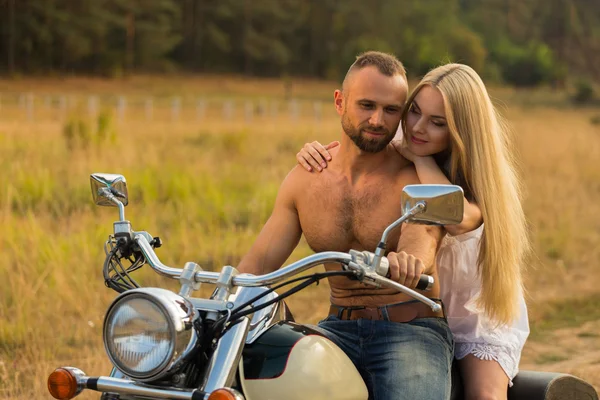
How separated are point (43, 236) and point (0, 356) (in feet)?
Answer: 7.96

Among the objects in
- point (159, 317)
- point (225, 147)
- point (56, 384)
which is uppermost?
point (159, 317)

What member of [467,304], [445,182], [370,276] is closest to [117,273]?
[370,276]

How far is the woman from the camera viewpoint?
347 cm

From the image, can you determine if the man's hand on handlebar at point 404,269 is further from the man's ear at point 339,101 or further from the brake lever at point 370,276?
the man's ear at point 339,101

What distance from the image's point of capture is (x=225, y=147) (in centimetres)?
1934

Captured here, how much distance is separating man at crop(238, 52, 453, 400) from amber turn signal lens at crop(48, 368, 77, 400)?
3.15 feet

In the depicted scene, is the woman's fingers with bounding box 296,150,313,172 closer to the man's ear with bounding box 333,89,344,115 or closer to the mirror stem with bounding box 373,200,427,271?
the man's ear with bounding box 333,89,344,115

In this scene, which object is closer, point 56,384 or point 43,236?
point 56,384

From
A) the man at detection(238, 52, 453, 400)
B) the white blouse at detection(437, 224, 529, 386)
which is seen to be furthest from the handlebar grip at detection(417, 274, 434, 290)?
the white blouse at detection(437, 224, 529, 386)

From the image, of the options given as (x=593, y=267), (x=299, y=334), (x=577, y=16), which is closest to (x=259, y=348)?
(x=299, y=334)

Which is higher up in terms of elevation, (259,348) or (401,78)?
(401,78)

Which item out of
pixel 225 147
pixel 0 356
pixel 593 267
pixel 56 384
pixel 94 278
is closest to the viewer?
pixel 56 384

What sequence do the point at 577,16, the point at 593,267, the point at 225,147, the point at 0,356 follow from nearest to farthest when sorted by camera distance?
the point at 0,356
the point at 593,267
the point at 225,147
the point at 577,16

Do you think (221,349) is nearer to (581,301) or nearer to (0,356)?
(0,356)
